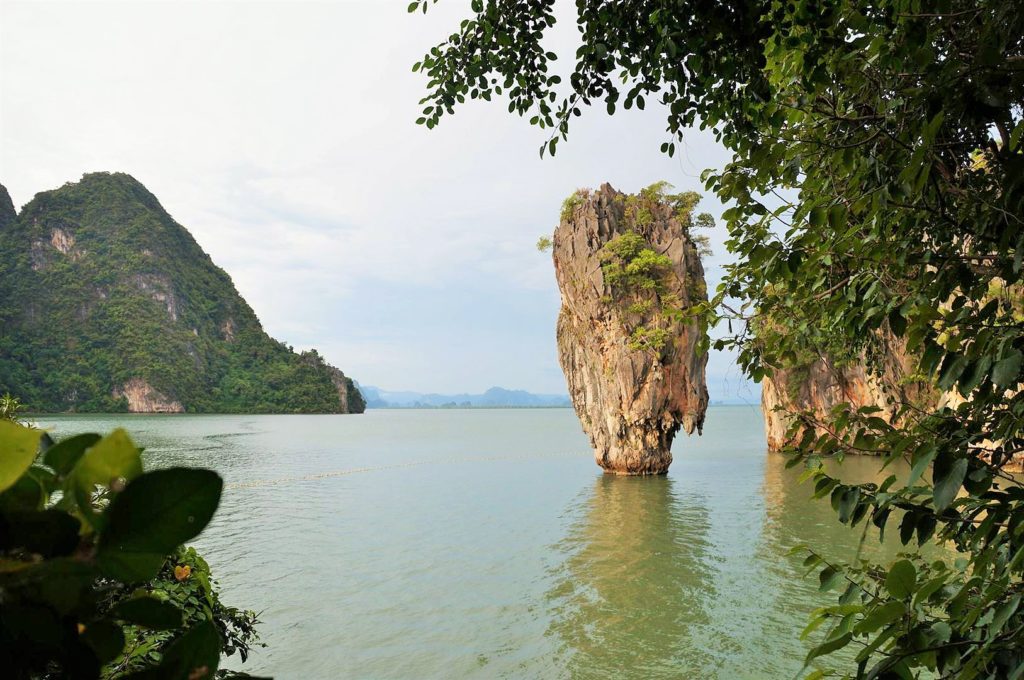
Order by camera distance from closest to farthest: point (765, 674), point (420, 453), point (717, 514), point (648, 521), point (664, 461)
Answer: point (765, 674) < point (648, 521) < point (717, 514) < point (664, 461) < point (420, 453)

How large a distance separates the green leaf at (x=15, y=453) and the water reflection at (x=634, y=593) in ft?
29.6

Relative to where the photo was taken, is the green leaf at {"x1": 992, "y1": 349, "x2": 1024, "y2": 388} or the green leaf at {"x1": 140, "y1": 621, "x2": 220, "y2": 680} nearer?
the green leaf at {"x1": 140, "y1": 621, "x2": 220, "y2": 680}

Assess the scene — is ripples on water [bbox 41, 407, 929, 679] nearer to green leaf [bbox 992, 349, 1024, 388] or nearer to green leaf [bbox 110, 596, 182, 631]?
green leaf [bbox 110, 596, 182, 631]

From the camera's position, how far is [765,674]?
7.71m

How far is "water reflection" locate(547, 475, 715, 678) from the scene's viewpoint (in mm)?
8398

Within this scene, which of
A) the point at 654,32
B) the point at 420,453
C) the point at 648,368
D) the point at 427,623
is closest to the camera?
the point at 654,32

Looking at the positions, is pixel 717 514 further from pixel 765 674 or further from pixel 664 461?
pixel 765 674

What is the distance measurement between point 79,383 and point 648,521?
94.8 m

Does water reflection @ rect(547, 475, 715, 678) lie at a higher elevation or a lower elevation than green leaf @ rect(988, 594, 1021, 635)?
lower

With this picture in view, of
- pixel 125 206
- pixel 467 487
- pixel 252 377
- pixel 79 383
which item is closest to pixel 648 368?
pixel 467 487

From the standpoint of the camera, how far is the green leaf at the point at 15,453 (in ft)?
1.06

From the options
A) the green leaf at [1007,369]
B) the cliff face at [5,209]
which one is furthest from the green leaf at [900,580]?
the cliff face at [5,209]

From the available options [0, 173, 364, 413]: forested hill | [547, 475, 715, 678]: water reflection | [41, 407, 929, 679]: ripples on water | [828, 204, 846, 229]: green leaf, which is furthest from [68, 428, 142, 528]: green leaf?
[0, 173, 364, 413]: forested hill

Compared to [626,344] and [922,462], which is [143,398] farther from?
[922,462]
